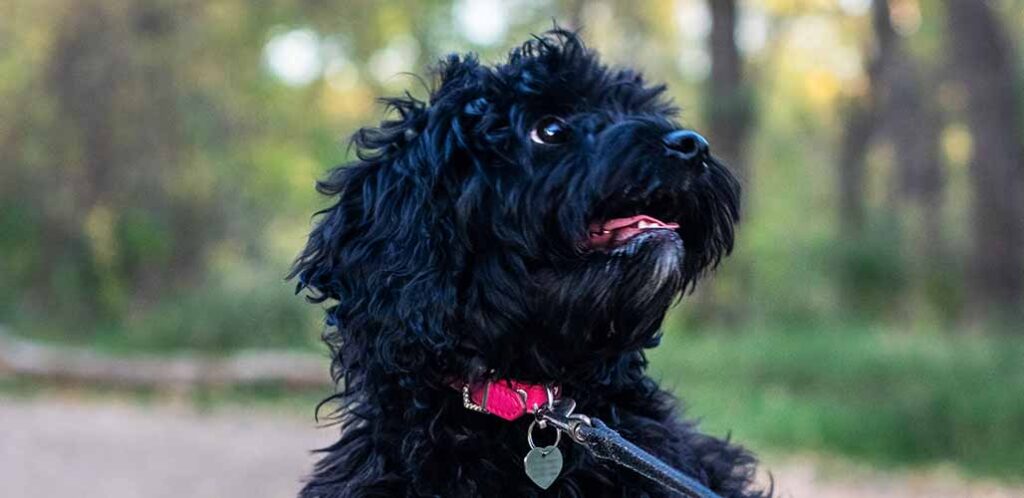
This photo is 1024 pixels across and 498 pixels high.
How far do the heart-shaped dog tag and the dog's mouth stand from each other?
1.77 ft

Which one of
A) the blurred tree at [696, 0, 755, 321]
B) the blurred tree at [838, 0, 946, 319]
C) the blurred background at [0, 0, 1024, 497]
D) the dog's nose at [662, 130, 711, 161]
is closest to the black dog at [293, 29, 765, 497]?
the dog's nose at [662, 130, 711, 161]

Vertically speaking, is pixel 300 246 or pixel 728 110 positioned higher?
pixel 728 110

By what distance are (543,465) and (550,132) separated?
2.91 ft

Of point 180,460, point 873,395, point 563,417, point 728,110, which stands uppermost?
point 728,110

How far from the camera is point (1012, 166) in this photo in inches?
544

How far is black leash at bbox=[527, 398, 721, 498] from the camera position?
2.75 metres

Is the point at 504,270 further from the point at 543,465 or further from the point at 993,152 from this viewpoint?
the point at 993,152

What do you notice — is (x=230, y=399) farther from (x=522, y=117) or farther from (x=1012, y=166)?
(x=522, y=117)

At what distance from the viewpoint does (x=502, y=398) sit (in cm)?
296

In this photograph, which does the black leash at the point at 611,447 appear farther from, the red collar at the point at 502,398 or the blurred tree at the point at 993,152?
the blurred tree at the point at 993,152

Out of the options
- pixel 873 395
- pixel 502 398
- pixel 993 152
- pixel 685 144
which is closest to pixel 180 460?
pixel 873 395

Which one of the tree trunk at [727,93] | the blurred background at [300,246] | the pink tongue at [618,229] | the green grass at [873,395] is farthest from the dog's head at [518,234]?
the tree trunk at [727,93]

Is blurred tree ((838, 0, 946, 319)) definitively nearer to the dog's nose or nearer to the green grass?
the green grass

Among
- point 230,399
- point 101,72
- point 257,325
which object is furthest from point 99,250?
point 230,399
